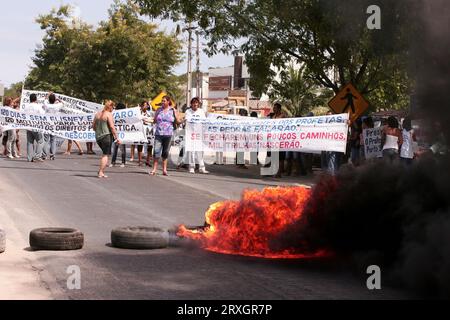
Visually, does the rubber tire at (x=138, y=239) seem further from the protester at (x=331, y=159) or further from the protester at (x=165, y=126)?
the protester at (x=331, y=159)

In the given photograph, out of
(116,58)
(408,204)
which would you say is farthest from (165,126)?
(116,58)

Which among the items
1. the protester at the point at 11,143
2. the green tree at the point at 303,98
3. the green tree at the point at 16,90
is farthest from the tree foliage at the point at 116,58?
the green tree at the point at 16,90

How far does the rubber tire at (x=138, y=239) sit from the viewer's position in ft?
26.1

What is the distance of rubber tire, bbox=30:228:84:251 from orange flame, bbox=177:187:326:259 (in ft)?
5.03

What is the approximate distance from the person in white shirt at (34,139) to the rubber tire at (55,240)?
1231 centimetres

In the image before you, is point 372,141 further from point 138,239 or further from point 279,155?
point 138,239

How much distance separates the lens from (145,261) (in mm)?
7320

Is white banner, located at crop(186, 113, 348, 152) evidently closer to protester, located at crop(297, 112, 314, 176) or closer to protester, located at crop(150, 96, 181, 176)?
protester, located at crop(297, 112, 314, 176)

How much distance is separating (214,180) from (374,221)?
10.2 meters

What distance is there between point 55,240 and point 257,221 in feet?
7.43

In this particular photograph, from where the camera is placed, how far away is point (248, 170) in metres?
21.1

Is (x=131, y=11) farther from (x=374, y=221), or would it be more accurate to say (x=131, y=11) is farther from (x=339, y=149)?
(x=374, y=221)
